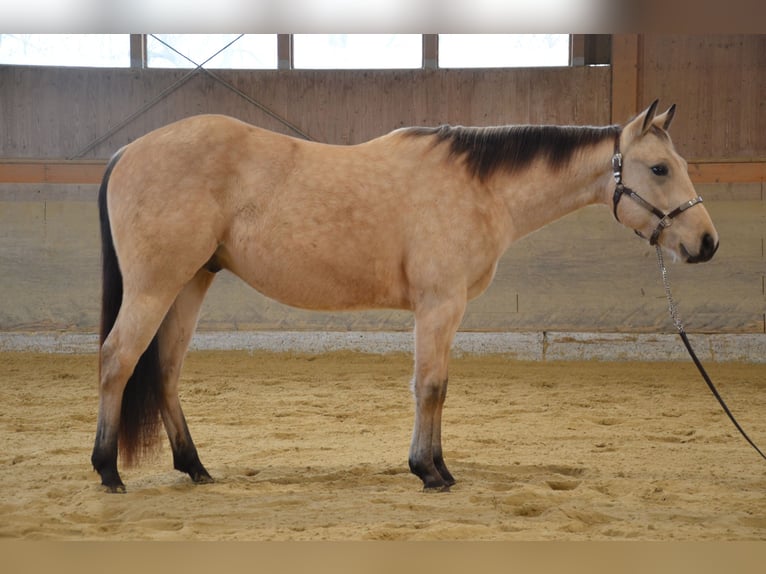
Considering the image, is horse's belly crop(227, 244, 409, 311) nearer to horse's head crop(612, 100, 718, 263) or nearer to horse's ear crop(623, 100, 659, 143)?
horse's head crop(612, 100, 718, 263)

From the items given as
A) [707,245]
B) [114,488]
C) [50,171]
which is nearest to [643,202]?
[707,245]

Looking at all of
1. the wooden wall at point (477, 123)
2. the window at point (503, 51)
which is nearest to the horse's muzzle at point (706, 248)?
the wooden wall at point (477, 123)

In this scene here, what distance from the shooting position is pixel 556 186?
3680 millimetres

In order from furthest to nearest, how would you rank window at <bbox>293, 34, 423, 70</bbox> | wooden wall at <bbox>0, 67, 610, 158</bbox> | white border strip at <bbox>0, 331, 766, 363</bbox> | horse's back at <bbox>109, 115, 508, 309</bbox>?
window at <bbox>293, 34, 423, 70</bbox> → wooden wall at <bbox>0, 67, 610, 158</bbox> → white border strip at <bbox>0, 331, 766, 363</bbox> → horse's back at <bbox>109, 115, 508, 309</bbox>

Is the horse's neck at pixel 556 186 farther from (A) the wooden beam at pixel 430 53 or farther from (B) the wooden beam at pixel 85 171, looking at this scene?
(A) the wooden beam at pixel 430 53

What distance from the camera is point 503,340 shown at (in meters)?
7.59

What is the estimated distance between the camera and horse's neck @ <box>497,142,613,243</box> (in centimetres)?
365

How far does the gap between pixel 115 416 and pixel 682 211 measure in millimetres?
2718

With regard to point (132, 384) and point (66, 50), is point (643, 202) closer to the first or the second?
point (132, 384)

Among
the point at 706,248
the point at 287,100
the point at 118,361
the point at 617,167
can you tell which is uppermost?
the point at 287,100

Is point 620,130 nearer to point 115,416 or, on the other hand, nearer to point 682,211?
point 682,211

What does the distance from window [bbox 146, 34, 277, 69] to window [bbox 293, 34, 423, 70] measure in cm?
37

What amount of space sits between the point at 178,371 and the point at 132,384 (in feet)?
0.83

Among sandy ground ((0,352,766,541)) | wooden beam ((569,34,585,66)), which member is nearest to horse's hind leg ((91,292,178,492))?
sandy ground ((0,352,766,541))
